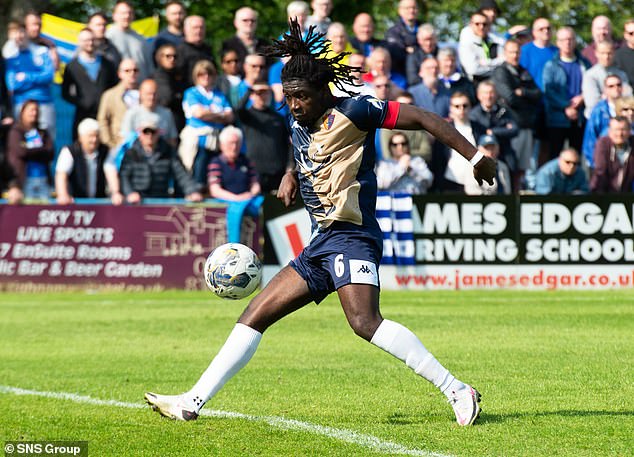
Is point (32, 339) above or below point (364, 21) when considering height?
below

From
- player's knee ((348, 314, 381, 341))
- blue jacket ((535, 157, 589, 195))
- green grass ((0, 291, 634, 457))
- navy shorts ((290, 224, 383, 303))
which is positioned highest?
navy shorts ((290, 224, 383, 303))

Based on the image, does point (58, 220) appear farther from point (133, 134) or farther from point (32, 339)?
point (32, 339)

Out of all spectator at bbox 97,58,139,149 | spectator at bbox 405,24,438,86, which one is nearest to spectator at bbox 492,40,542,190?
spectator at bbox 405,24,438,86

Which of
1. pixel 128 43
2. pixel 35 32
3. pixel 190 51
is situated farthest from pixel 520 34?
pixel 35 32

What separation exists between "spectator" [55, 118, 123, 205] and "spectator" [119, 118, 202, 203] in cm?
23

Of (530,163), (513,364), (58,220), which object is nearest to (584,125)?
(530,163)

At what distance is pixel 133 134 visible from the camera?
17.6 meters

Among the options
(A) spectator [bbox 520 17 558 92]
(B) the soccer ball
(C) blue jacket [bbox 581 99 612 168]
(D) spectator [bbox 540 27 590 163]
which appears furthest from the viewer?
(A) spectator [bbox 520 17 558 92]

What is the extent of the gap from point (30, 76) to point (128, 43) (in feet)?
5.04

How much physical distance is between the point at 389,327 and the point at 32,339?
6.59 m

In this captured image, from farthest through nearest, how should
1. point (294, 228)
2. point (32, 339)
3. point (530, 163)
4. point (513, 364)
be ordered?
point (530, 163) < point (294, 228) < point (32, 339) < point (513, 364)

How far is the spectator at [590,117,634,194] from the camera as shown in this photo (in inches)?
700

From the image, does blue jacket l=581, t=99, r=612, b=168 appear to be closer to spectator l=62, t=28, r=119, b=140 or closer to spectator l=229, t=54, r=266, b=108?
spectator l=229, t=54, r=266, b=108

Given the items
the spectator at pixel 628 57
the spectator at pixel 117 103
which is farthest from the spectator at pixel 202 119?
the spectator at pixel 628 57
